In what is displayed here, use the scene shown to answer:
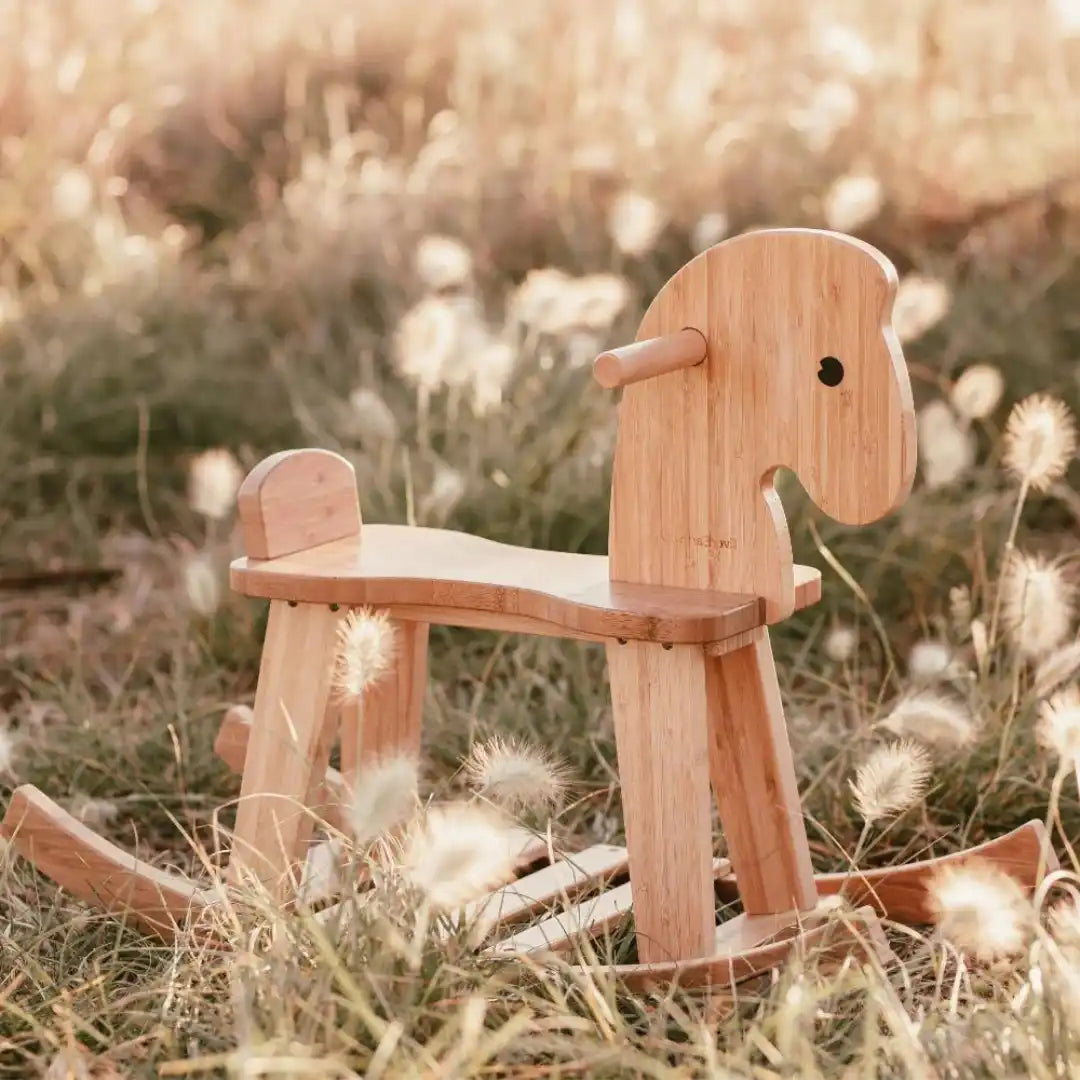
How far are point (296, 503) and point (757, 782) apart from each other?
68 cm

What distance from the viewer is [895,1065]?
187 cm

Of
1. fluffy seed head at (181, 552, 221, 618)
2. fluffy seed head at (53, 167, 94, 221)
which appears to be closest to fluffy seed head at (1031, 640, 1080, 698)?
fluffy seed head at (181, 552, 221, 618)

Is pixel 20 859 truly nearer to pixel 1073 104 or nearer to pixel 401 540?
pixel 401 540

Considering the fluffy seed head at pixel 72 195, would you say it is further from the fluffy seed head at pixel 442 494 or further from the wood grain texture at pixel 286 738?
the wood grain texture at pixel 286 738

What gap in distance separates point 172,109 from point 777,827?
447cm

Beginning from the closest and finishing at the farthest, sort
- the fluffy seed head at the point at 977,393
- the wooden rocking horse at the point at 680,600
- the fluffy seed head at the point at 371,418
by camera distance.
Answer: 1. the wooden rocking horse at the point at 680,600
2. the fluffy seed head at the point at 977,393
3. the fluffy seed head at the point at 371,418

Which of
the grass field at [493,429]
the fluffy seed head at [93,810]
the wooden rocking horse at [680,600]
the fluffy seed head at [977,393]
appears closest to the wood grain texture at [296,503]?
the wooden rocking horse at [680,600]

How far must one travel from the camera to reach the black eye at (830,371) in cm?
208

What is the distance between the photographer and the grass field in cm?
196

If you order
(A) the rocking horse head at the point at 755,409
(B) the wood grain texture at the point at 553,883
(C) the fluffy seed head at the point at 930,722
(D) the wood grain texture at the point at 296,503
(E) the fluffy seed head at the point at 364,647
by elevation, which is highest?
(A) the rocking horse head at the point at 755,409

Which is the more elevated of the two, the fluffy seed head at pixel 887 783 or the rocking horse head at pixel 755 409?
the rocking horse head at pixel 755 409

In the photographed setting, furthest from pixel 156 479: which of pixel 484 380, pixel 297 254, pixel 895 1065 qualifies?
pixel 895 1065

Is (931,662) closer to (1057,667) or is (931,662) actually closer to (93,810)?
(1057,667)

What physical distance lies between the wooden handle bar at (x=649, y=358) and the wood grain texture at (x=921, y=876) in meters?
0.66
